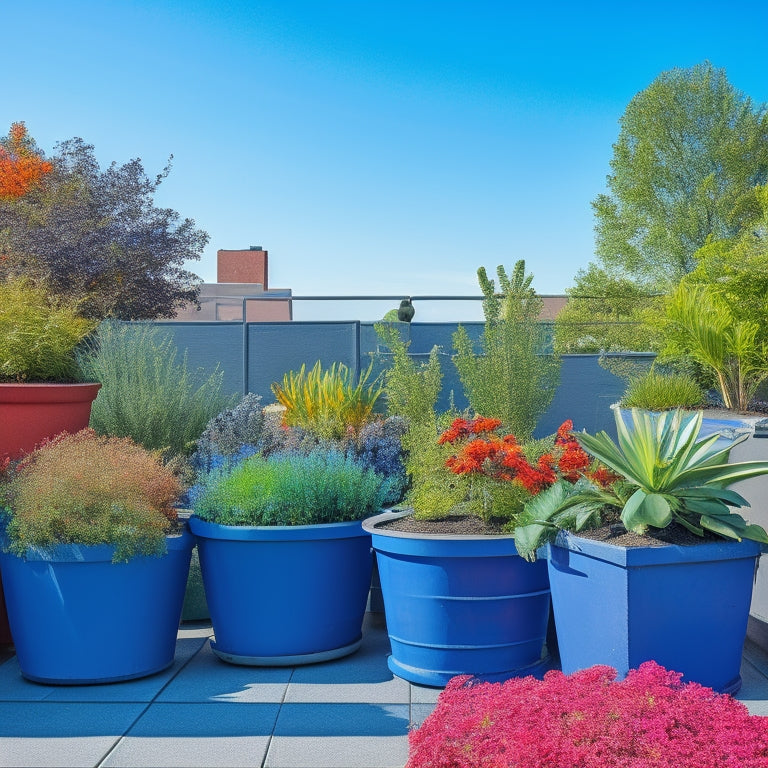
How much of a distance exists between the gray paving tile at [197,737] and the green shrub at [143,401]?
105 inches

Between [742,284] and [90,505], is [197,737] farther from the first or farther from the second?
[742,284]

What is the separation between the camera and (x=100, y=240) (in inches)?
696

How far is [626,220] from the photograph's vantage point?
2425cm

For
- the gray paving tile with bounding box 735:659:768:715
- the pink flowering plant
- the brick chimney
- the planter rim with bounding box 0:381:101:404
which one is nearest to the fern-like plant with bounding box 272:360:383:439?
the planter rim with bounding box 0:381:101:404

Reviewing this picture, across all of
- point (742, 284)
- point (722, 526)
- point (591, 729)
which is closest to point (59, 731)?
point (591, 729)

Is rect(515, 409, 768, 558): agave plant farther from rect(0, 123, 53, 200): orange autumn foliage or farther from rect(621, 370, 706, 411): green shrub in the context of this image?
rect(0, 123, 53, 200): orange autumn foliage

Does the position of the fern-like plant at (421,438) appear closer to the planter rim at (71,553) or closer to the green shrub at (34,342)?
the planter rim at (71,553)

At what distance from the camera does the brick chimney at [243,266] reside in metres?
40.3

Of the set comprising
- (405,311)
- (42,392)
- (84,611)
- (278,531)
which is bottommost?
(84,611)

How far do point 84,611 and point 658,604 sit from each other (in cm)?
194

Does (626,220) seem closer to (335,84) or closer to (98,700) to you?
(335,84)

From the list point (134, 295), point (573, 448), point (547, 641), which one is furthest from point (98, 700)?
point (134, 295)

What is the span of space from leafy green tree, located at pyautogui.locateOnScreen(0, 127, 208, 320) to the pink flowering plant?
15556 millimetres

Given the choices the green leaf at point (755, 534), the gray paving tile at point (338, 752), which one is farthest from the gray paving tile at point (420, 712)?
the green leaf at point (755, 534)
